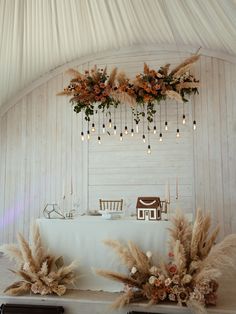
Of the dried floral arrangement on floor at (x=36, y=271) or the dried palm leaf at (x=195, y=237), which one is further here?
the dried floral arrangement on floor at (x=36, y=271)

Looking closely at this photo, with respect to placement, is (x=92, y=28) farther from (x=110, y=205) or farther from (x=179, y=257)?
(x=179, y=257)

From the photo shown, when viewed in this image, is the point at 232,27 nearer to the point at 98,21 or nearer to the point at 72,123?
the point at 98,21

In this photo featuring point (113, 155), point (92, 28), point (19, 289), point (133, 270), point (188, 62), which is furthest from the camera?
point (113, 155)

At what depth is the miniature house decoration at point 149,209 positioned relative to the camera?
3206 mm

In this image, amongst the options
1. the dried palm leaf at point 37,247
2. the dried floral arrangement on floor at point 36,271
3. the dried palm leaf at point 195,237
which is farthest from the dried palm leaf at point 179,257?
the dried palm leaf at point 37,247

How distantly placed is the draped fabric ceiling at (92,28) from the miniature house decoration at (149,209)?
2.27m

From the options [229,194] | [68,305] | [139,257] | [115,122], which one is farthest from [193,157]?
[68,305]

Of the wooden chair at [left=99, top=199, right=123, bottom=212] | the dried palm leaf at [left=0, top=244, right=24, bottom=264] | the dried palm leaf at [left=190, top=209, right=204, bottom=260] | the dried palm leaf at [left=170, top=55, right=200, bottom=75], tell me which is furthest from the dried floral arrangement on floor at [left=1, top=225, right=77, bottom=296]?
the dried palm leaf at [left=170, top=55, right=200, bottom=75]

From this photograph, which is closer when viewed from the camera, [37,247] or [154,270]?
[154,270]

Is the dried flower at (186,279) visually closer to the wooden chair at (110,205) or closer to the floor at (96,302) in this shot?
the floor at (96,302)

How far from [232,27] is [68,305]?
11.9 feet

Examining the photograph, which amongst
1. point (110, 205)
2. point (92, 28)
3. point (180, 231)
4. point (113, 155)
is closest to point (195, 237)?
point (180, 231)

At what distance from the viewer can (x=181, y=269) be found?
2.70m

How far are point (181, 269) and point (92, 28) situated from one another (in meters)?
3.61
